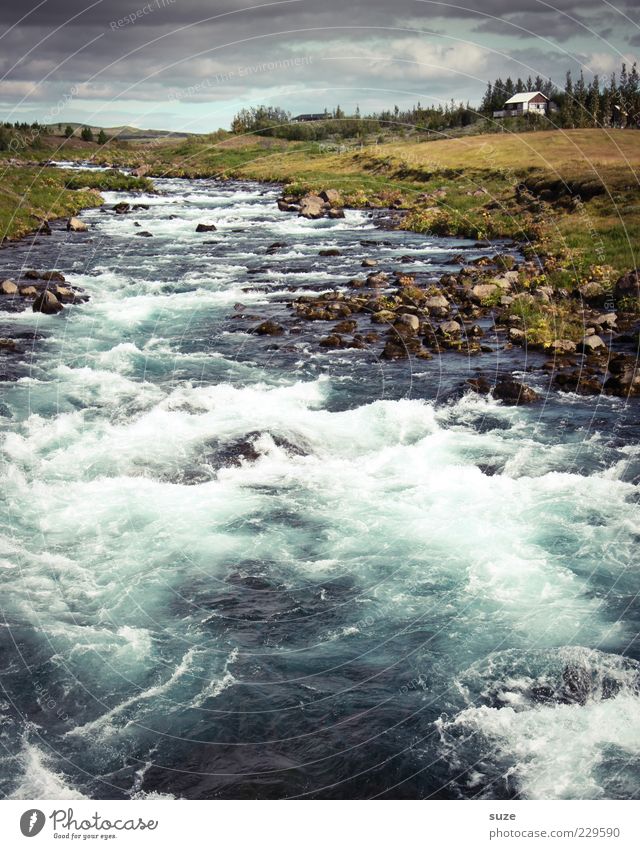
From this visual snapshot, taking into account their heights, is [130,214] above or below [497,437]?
above

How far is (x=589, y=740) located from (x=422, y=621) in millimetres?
4113

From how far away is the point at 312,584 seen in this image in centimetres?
1734

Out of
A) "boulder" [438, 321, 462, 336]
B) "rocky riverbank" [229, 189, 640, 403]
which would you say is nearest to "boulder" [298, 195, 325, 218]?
"rocky riverbank" [229, 189, 640, 403]

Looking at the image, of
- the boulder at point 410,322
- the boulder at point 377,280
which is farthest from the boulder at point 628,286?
the boulder at point 377,280

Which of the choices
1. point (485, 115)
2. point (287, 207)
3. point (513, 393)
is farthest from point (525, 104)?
point (513, 393)

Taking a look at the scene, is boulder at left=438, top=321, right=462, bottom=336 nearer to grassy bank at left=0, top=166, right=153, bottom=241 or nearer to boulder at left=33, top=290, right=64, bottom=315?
boulder at left=33, top=290, right=64, bottom=315

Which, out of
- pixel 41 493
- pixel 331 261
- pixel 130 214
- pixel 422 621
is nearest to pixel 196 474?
pixel 41 493

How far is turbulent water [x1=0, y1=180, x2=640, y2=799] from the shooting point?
12.8 m

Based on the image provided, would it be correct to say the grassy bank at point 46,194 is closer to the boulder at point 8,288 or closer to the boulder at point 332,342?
the boulder at point 8,288

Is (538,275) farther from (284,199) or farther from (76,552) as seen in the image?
(284,199)

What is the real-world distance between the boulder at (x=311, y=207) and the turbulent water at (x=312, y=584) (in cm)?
4703

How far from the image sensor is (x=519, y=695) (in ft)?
45.8

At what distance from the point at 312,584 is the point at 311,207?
6482cm

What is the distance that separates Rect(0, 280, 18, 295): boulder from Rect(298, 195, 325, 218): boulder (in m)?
38.7
